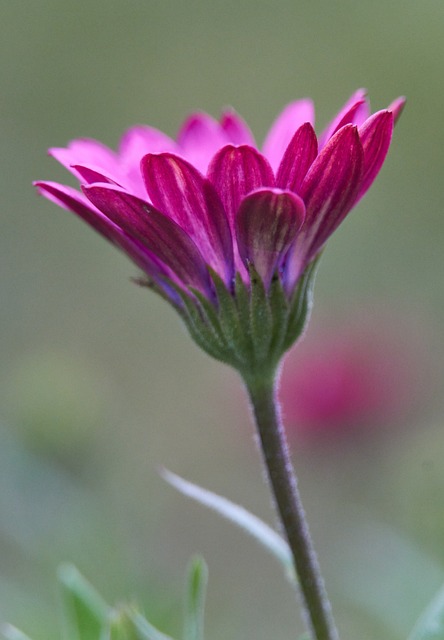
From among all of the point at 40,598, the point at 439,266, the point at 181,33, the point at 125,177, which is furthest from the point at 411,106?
the point at 125,177

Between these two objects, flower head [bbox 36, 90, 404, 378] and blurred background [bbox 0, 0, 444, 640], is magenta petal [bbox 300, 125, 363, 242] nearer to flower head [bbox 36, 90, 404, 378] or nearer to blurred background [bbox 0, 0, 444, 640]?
flower head [bbox 36, 90, 404, 378]

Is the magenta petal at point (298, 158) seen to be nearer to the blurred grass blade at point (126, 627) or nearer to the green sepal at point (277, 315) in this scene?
the green sepal at point (277, 315)

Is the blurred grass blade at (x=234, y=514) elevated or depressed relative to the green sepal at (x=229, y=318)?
depressed

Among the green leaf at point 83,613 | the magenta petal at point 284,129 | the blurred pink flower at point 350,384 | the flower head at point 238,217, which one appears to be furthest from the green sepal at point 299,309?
the blurred pink flower at point 350,384

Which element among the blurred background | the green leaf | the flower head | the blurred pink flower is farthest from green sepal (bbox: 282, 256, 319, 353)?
the blurred pink flower

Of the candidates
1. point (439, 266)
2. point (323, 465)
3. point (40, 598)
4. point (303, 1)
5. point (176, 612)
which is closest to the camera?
point (176, 612)

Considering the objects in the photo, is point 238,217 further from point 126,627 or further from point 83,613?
point 83,613

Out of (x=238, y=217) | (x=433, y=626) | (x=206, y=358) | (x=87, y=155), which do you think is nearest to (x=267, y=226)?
(x=238, y=217)

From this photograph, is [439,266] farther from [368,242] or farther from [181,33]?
[181,33]
